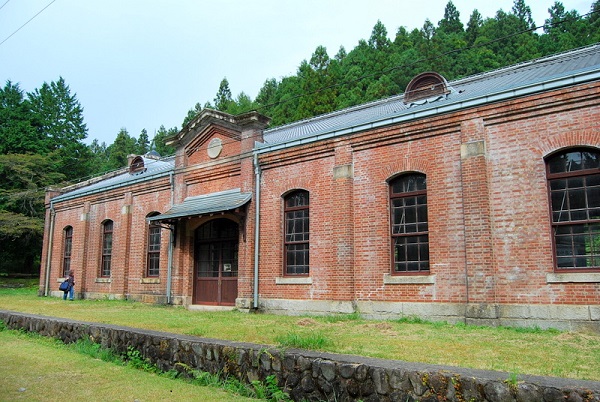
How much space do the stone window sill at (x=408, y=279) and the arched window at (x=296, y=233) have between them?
2.88m

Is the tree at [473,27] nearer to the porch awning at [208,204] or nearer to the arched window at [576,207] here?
the porch awning at [208,204]

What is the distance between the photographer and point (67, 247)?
24.9 meters

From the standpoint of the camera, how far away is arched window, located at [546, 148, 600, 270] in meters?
10.1

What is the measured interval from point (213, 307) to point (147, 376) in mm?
8814

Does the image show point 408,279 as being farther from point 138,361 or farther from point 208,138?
point 208,138

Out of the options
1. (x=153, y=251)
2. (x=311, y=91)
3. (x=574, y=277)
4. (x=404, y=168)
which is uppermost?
(x=311, y=91)

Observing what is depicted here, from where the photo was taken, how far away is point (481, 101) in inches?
452

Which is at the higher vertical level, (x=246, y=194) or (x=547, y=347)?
(x=246, y=194)

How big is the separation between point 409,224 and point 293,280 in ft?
12.8

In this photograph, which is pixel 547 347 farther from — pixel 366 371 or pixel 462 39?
pixel 462 39

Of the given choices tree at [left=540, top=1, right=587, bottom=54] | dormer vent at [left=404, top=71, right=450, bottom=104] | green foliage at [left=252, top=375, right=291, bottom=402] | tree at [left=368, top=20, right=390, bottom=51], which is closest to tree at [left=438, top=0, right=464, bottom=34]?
tree at [left=368, top=20, right=390, bottom=51]

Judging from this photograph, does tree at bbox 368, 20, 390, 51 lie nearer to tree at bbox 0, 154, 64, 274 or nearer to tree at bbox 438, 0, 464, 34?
tree at bbox 438, 0, 464, 34

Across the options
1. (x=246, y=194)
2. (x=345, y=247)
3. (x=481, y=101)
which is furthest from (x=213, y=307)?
(x=481, y=101)

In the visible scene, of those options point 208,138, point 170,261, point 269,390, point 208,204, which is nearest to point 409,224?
point 269,390
